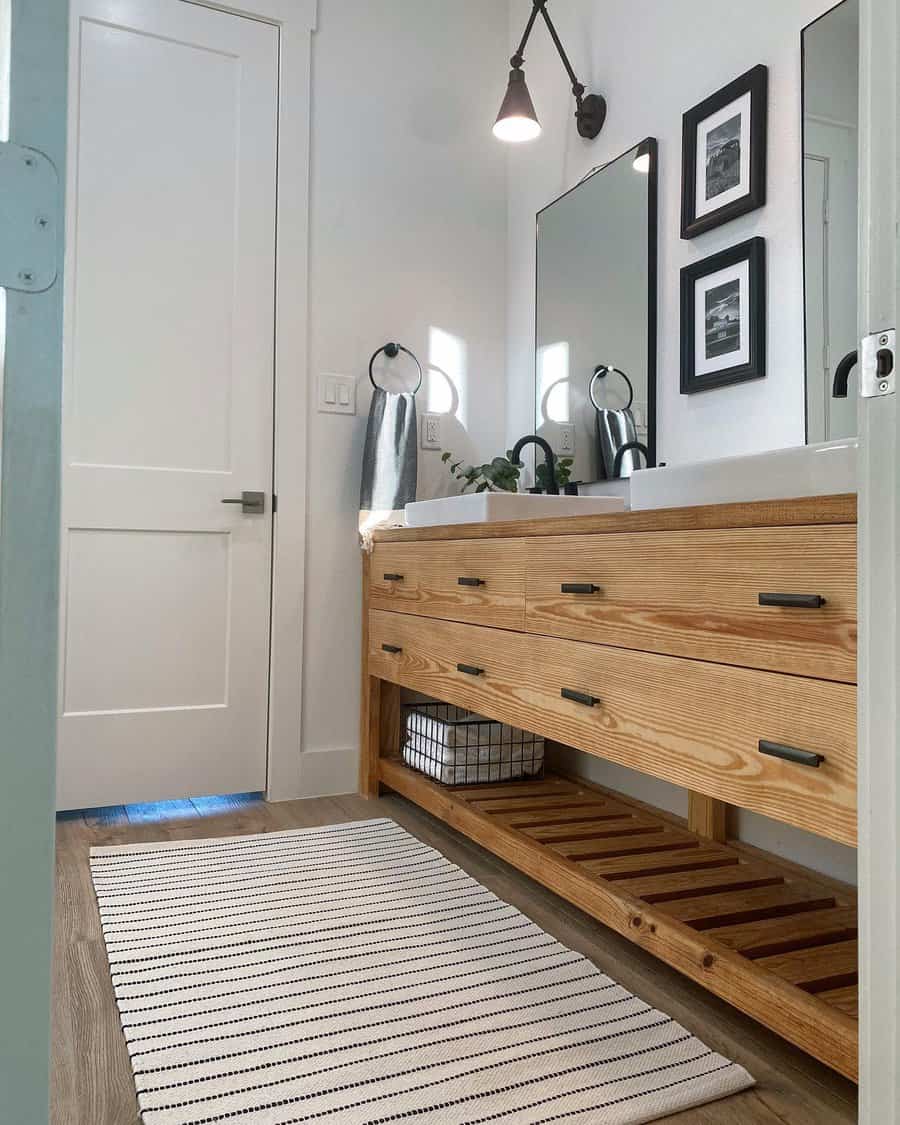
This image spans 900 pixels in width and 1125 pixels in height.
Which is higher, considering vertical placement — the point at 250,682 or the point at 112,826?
the point at 250,682

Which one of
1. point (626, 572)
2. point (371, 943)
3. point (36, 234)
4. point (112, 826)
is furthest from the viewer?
point (112, 826)

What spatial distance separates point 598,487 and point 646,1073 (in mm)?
1567

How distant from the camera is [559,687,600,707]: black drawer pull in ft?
5.22

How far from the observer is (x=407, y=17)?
112 inches

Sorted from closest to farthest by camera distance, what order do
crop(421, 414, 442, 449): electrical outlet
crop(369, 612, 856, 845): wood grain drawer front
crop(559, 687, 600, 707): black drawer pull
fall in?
crop(369, 612, 856, 845): wood grain drawer front, crop(559, 687, 600, 707): black drawer pull, crop(421, 414, 442, 449): electrical outlet

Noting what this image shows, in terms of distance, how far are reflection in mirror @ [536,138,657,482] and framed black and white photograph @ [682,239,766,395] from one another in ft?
0.49

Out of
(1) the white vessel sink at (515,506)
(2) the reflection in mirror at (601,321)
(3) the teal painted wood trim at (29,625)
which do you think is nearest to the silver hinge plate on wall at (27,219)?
(3) the teal painted wood trim at (29,625)

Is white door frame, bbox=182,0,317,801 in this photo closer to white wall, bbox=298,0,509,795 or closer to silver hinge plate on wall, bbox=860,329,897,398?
white wall, bbox=298,0,509,795

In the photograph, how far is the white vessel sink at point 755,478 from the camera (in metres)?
1.19

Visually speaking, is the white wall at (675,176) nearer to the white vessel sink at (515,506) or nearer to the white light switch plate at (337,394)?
the white vessel sink at (515,506)

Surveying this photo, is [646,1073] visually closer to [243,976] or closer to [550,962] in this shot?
[550,962]

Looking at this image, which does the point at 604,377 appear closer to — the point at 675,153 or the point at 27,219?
the point at 675,153

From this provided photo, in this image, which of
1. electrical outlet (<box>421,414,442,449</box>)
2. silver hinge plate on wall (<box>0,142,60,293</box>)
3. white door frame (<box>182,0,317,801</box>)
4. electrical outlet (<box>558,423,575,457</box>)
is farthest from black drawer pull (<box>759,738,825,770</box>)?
electrical outlet (<box>421,414,442,449</box>)

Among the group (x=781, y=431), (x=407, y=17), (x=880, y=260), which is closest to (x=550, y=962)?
(x=781, y=431)
